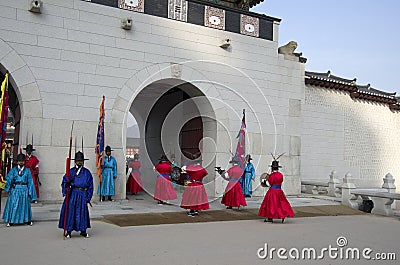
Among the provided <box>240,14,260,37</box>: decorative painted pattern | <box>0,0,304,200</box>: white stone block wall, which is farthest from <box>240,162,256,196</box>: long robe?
<box>240,14,260,37</box>: decorative painted pattern

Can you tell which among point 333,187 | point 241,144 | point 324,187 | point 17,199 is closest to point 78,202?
point 17,199

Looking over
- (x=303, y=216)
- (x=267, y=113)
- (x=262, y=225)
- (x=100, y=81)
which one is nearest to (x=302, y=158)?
(x=267, y=113)

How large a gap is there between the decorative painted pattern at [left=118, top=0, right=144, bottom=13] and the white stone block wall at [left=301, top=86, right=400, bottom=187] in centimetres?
675

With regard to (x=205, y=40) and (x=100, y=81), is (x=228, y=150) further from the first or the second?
(x=100, y=81)

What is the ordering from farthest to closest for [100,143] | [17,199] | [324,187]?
[324,187], [100,143], [17,199]

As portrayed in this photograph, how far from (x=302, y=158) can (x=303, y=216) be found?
4887mm

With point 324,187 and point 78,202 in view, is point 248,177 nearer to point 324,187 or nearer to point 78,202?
point 324,187

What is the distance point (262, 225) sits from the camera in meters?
7.82

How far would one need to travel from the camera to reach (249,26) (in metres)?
12.3

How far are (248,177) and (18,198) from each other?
21.6ft

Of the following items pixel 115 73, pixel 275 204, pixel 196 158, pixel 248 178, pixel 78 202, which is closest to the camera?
pixel 78 202

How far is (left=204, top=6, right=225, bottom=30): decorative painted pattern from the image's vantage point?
11570mm

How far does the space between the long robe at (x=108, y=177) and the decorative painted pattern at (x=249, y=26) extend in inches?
224

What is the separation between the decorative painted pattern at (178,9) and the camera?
11.0 meters
